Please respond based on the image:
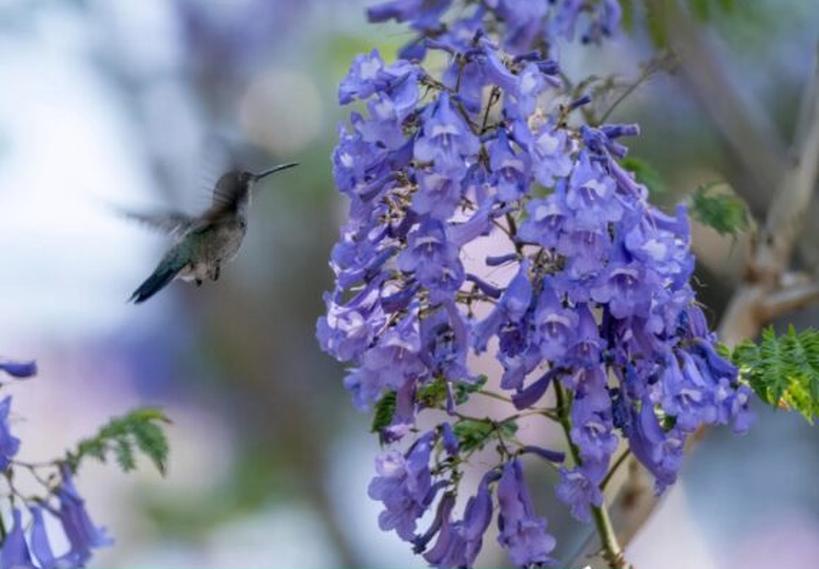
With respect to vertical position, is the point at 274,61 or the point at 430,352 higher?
the point at 274,61

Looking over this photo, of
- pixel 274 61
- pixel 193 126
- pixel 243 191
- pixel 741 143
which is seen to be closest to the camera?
pixel 243 191

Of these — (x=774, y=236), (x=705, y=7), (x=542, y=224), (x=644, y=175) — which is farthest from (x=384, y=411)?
(x=705, y=7)

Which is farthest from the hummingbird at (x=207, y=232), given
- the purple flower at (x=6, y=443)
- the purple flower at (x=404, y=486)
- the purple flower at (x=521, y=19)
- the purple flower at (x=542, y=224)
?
the purple flower at (x=542, y=224)

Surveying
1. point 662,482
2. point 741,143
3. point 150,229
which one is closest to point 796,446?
point 741,143

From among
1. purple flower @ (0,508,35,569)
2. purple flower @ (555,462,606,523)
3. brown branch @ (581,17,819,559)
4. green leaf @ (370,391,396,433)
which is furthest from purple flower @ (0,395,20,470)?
brown branch @ (581,17,819,559)

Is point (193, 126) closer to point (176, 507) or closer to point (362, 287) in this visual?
point (176, 507)

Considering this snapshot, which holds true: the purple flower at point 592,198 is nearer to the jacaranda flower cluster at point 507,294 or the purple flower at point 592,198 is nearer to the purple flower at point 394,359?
the jacaranda flower cluster at point 507,294

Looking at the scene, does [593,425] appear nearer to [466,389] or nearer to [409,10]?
[466,389]
